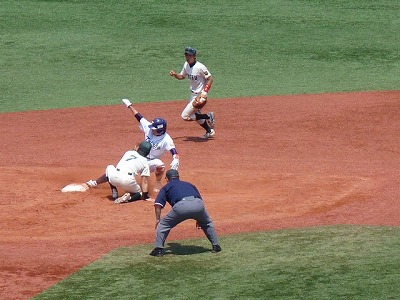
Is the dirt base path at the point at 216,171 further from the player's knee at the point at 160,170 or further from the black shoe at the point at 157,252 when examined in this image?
the black shoe at the point at 157,252

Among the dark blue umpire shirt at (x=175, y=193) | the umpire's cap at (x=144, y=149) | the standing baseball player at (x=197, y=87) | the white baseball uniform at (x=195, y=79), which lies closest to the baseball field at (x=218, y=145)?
the standing baseball player at (x=197, y=87)

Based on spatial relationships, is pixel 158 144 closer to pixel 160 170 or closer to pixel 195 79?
pixel 160 170

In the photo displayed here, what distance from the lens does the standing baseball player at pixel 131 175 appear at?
16891mm

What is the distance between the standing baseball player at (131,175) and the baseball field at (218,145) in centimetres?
30

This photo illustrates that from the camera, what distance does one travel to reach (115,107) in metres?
25.5

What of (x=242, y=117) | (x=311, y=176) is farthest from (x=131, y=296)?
(x=242, y=117)

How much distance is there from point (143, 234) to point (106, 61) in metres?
16.2

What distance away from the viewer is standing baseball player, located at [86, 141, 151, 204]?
1689 centimetres

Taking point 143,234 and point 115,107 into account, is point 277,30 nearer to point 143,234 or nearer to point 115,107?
point 115,107

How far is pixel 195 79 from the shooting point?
2141 cm

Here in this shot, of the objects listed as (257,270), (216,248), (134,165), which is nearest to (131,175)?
(134,165)

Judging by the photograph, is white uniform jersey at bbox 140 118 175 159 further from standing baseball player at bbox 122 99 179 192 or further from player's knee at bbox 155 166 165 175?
player's knee at bbox 155 166 165 175

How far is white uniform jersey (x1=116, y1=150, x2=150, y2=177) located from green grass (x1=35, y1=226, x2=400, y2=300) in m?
2.73

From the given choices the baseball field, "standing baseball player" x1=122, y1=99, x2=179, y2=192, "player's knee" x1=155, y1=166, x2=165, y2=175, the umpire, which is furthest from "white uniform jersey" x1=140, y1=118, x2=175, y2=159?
the umpire
